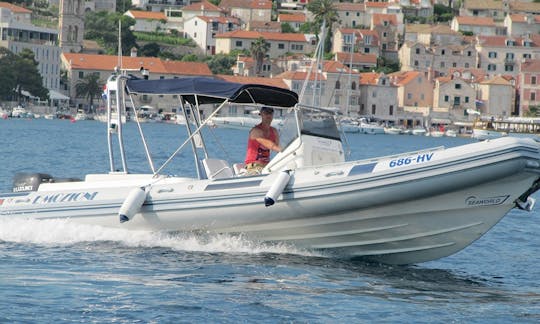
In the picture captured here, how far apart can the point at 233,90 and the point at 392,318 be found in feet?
13.9

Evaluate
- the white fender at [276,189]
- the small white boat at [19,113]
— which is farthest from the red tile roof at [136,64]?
the white fender at [276,189]

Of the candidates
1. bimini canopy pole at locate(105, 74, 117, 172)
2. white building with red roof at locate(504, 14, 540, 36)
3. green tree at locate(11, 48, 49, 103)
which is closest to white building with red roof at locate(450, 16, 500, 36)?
white building with red roof at locate(504, 14, 540, 36)

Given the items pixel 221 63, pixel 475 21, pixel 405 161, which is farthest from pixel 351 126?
pixel 405 161

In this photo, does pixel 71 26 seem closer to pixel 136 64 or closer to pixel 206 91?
pixel 136 64

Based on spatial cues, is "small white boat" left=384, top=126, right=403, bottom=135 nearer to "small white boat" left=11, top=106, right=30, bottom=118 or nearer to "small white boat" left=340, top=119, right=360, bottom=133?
"small white boat" left=340, top=119, right=360, bottom=133

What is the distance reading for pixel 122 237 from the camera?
16938 millimetres

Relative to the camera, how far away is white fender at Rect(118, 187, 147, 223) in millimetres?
16484

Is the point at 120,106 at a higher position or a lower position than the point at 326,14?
higher

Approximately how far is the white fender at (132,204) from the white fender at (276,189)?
1753mm

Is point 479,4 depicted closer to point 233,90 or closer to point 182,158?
point 182,158

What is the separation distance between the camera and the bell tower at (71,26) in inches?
5507

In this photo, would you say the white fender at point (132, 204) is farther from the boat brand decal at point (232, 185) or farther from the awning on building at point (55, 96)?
the awning on building at point (55, 96)

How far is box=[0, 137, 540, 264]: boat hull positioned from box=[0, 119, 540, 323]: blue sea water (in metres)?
0.25

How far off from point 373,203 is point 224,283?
198cm
